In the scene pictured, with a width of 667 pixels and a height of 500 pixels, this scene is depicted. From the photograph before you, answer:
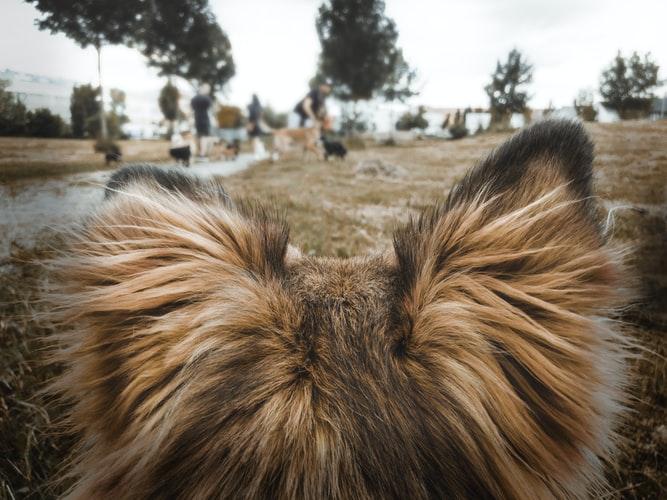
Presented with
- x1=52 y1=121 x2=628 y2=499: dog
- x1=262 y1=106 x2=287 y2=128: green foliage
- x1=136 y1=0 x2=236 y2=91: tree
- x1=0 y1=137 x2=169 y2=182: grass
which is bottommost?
x1=52 y1=121 x2=628 y2=499: dog

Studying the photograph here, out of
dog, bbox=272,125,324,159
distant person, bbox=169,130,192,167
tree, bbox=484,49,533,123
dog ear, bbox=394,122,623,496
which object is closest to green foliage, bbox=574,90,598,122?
tree, bbox=484,49,533,123

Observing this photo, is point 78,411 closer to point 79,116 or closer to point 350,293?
point 350,293

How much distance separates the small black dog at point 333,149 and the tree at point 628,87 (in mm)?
1556

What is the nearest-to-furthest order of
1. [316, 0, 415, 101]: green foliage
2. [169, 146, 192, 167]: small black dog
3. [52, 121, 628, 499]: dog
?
[52, 121, 628, 499]: dog < [316, 0, 415, 101]: green foliage < [169, 146, 192, 167]: small black dog

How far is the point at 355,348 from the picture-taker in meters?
1.19

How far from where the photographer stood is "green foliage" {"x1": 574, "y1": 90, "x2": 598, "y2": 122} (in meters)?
2.24

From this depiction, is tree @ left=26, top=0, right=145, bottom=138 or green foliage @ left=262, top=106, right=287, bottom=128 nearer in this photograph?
tree @ left=26, top=0, right=145, bottom=138

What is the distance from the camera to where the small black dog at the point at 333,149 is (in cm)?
270

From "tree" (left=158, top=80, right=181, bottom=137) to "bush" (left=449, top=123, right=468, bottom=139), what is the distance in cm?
166

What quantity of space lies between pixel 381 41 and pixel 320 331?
182cm

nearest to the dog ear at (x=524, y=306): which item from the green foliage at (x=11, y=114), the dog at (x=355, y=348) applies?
the dog at (x=355, y=348)

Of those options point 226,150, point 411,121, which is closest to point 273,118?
point 226,150

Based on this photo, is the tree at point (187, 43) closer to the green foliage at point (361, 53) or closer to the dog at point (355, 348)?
the green foliage at point (361, 53)

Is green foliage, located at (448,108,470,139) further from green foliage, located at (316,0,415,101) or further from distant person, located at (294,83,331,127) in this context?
distant person, located at (294,83,331,127)
